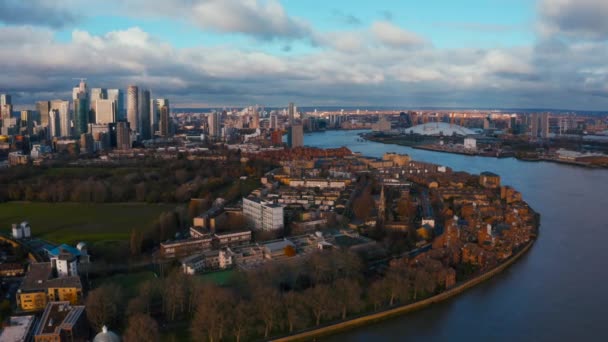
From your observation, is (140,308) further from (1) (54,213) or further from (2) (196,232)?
(1) (54,213)

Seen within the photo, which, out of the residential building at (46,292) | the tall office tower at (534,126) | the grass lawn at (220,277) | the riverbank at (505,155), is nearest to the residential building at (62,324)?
the residential building at (46,292)

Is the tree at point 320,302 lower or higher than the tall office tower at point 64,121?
lower

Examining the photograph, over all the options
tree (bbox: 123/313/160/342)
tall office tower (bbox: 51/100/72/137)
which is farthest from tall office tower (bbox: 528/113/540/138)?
tree (bbox: 123/313/160/342)

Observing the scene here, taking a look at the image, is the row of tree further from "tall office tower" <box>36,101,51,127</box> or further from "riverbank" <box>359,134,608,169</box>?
"tall office tower" <box>36,101,51,127</box>

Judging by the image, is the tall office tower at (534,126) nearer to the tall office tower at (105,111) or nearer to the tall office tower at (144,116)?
the tall office tower at (144,116)

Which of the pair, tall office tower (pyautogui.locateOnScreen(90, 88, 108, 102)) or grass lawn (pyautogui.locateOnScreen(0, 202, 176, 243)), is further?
tall office tower (pyautogui.locateOnScreen(90, 88, 108, 102))
